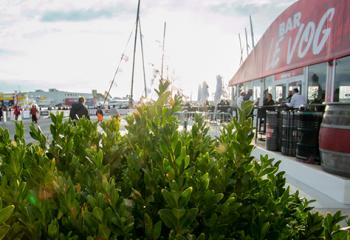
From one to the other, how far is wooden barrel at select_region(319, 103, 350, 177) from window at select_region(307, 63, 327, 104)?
245 inches

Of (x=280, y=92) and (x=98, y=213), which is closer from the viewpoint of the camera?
(x=98, y=213)

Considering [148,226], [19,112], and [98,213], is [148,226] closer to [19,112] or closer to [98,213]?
[98,213]

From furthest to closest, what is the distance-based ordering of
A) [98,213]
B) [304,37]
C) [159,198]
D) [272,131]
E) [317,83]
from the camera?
1. [317,83]
2. [304,37]
3. [272,131]
4. [159,198]
5. [98,213]

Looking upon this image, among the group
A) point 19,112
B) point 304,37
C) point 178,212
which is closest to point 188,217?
point 178,212

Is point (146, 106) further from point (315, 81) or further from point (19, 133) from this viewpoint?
point (315, 81)

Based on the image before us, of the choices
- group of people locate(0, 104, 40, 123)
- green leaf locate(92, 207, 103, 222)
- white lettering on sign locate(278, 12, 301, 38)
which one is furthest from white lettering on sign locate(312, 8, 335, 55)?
group of people locate(0, 104, 40, 123)

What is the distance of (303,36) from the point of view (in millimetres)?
7590

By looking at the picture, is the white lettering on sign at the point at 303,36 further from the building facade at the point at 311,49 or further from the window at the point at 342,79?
the window at the point at 342,79

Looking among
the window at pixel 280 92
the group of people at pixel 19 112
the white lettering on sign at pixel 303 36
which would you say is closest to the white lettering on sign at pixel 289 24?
the white lettering on sign at pixel 303 36

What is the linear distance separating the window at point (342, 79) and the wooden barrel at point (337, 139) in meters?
4.25

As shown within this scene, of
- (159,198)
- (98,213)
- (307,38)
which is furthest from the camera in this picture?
(307,38)

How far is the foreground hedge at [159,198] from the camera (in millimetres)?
1028

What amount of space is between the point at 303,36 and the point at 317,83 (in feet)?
12.2

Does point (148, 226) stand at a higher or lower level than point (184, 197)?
lower
